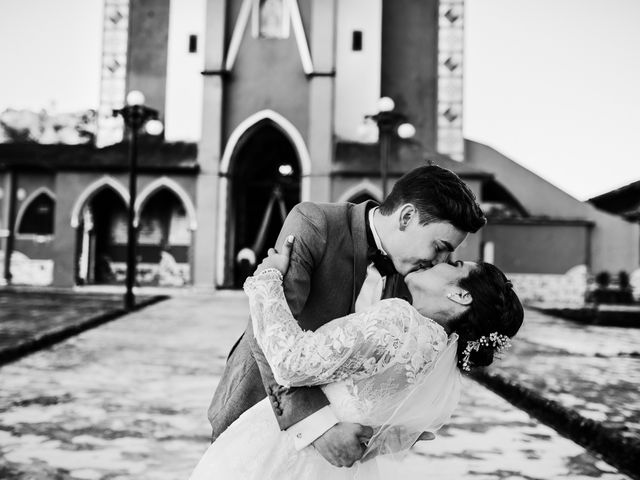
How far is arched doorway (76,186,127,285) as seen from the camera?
22.0 meters

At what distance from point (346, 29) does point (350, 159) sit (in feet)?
16.9

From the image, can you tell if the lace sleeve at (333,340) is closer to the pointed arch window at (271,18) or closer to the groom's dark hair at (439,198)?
the groom's dark hair at (439,198)

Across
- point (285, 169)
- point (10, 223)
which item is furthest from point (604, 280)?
point (10, 223)

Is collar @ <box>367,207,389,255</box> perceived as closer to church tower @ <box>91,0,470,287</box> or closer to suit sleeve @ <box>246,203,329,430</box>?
suit sleeve @ <box>246,203,329,430</box>

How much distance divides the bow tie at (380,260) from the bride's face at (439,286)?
0.15 meters

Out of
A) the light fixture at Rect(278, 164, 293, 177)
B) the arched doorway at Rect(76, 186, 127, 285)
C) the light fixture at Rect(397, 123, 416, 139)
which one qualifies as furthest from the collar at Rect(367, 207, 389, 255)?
the arched doorway at Rect(76, 186, 127, 285)

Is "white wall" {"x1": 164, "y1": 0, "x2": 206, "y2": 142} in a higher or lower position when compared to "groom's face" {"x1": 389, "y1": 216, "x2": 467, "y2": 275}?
higher

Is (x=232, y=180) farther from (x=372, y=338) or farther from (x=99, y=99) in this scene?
(x=372, y=338)

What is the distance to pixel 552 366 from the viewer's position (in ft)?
25.0

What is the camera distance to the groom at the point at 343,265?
2.14m

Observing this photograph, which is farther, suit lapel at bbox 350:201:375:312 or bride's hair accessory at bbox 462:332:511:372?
suit lapel at bbox 350:201:375:312

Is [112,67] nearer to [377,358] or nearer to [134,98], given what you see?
[134,98]

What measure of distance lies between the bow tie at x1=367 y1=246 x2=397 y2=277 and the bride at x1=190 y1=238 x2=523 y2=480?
0.15 meters

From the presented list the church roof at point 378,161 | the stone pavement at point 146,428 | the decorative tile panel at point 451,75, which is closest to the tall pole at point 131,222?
the stone pavement at point 146,428
